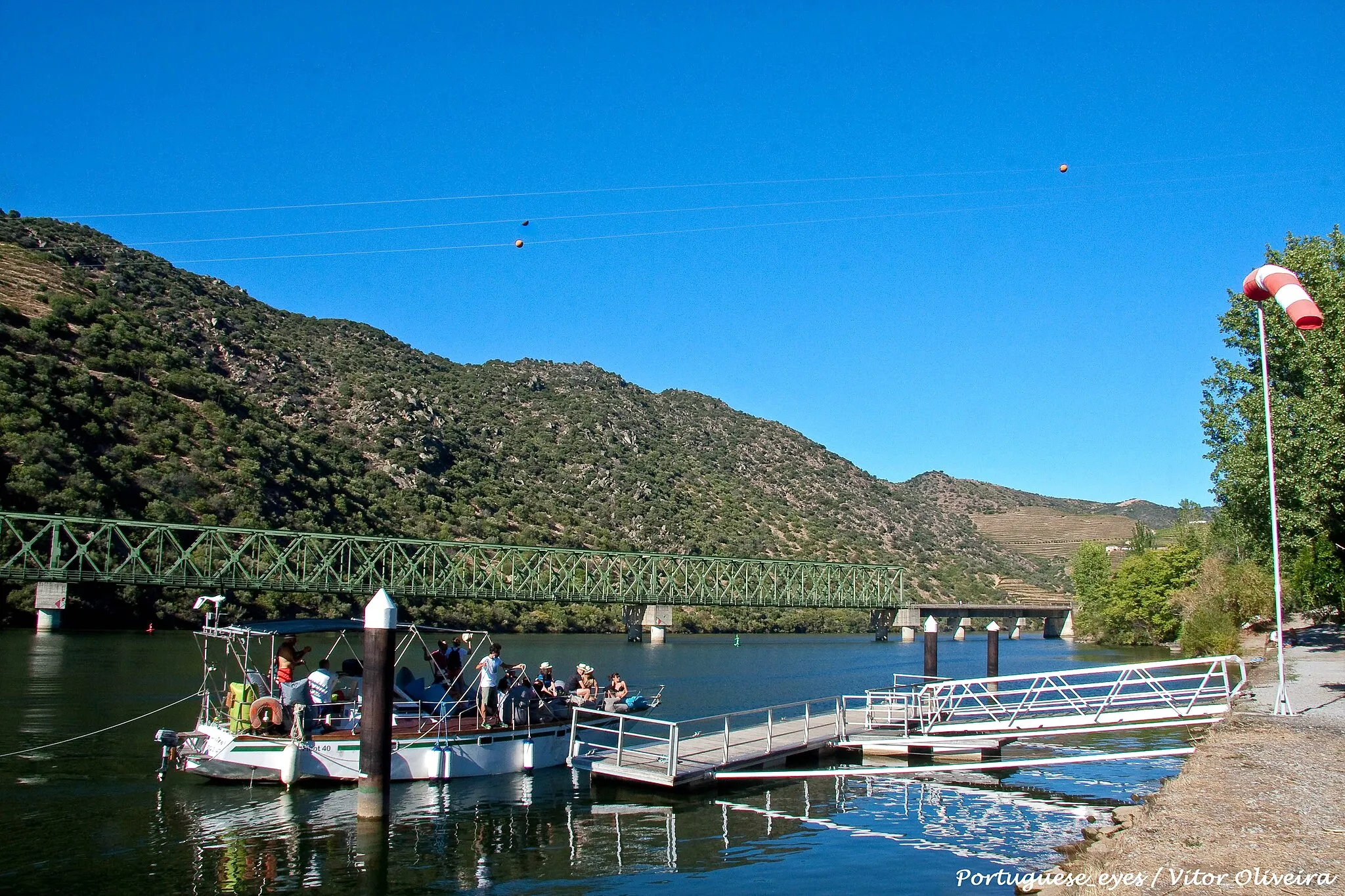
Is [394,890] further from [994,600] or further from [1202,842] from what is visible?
[994,600]

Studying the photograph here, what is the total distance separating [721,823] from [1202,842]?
1031cm

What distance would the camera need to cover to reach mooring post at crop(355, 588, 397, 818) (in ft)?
64.7

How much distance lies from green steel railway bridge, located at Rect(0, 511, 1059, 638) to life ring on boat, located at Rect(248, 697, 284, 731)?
202 ft

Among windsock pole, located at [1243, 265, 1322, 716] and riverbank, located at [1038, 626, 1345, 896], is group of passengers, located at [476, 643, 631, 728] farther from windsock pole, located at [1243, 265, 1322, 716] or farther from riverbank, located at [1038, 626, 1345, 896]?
windsock pole, located at [1243, 265, 1322, 716]

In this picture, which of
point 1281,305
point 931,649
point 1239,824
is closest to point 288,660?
point 1239,824

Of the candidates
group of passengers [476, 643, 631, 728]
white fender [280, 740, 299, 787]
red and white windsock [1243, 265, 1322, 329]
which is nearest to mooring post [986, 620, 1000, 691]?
group of passengers [476, 643, 631, 728]

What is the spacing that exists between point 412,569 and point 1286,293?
9599 cm

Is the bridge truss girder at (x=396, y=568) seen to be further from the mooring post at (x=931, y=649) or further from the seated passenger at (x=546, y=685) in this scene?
the seated passenger at (x=546, y=685)

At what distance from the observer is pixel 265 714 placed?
24.5m

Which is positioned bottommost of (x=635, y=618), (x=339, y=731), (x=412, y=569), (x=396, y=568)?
(x=635, y=618)

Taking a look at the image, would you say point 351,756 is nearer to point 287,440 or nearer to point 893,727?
point 893,727

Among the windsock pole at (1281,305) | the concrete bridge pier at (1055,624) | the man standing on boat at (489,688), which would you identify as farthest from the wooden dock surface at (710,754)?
the concrete bridge pier at (1055,624)

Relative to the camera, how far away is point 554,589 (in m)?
130

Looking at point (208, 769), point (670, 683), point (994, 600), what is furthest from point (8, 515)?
point (994, 600)
